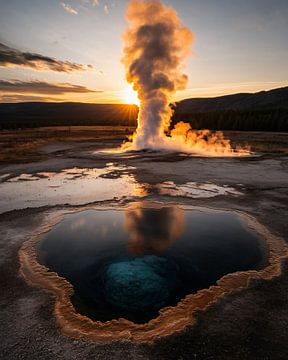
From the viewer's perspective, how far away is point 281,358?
13.5 feet

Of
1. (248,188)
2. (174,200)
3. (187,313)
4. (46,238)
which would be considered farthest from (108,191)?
(187,313)

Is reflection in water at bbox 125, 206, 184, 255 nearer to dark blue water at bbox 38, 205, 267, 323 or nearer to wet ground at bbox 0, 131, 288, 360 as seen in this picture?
dark blue water at bbox 38, 205, 267, 323

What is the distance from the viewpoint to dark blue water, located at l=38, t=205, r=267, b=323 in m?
5.75

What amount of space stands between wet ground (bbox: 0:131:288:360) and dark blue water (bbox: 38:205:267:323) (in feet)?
2.52

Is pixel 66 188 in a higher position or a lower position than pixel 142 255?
lower

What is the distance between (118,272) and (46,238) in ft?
9.66

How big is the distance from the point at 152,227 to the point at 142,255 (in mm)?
1843

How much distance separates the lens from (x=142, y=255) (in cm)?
728

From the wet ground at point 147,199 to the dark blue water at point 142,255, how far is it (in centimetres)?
77

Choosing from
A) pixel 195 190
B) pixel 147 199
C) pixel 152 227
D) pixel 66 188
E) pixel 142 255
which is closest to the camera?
pixel 142 255

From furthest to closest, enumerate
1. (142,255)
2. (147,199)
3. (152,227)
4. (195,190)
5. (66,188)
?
(66,188) → (195,190) → (147,199) → (152,227) → (142,255)

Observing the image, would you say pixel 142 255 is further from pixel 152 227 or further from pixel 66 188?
pixel 66 188

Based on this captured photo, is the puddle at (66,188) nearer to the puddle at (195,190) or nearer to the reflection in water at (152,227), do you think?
the puddle at (195,190)

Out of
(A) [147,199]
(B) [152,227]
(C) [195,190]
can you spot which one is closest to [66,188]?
(A) [147,199]
